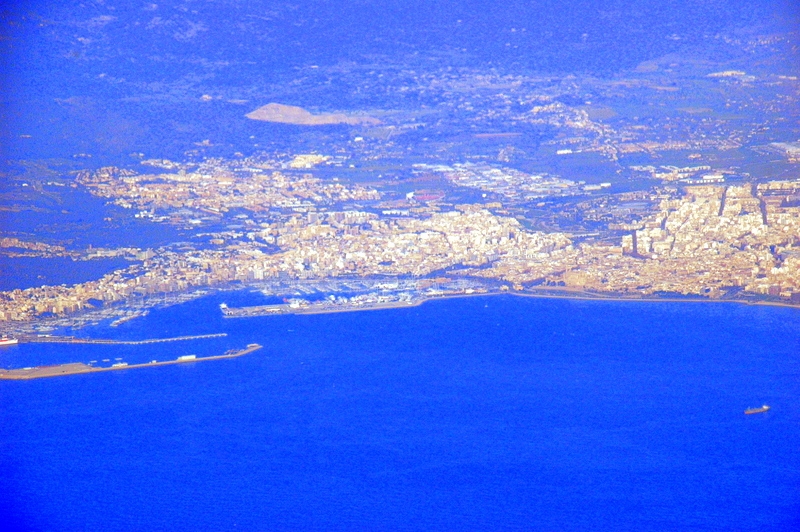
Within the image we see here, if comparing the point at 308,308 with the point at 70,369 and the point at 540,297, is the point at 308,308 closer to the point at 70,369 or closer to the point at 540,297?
the point at 540,297

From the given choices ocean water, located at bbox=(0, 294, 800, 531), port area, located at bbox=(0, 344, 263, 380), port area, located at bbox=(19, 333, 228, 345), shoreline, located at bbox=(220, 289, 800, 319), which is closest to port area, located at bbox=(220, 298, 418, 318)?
shoreline, located at bbox=(220, 289, 800, 319)

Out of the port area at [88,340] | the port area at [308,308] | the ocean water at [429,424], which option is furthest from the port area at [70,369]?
the port area at [308,308]

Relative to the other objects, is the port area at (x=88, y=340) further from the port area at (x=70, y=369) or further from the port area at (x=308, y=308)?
the port area at (x=308, y=308)

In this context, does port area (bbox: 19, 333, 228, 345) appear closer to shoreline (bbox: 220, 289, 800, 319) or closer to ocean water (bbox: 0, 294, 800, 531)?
ocean water (bbox: 0, 294, 800, 531)

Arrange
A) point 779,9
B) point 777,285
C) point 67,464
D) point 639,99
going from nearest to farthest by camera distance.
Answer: point 67,464
point 777,285
point 639,99
point 779,9

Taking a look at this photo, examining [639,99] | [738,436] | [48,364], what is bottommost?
[738,436]

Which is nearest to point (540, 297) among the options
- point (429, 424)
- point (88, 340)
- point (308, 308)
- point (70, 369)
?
point (308, 308)

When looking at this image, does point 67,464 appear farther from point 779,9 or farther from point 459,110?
point 779,9

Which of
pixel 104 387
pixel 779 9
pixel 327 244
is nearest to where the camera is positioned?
pixel 104 387

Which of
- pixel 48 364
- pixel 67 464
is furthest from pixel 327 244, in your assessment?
pixel 67 464
